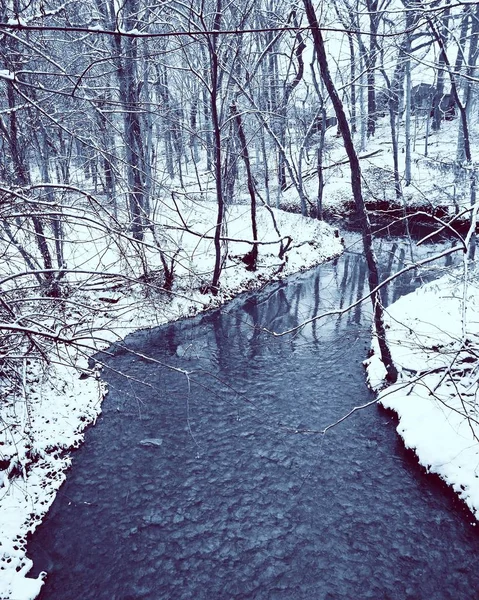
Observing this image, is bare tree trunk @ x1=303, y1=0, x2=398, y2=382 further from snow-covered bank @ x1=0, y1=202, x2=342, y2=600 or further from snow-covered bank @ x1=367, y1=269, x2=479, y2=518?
snow-covered bank @ x1=0, y1=202, x2=342, y2=600

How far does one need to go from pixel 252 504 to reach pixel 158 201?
8.95 meters

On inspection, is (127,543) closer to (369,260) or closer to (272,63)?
(369,260)

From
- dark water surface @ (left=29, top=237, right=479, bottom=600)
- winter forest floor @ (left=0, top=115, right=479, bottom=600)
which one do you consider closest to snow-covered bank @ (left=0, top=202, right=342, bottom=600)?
winter forest floor @ (left=0, top=115, right=479, bottom=600)

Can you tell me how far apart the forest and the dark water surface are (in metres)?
0.55

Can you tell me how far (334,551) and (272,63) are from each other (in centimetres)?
2707

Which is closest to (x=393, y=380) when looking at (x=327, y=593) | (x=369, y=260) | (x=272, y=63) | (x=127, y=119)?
(x=369, y=260)

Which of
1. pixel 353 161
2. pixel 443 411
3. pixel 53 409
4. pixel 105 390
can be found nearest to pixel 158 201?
pixel 105 390

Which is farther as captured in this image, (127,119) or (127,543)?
(127,119)

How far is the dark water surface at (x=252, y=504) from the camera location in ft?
17.1

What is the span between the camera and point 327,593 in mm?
5035

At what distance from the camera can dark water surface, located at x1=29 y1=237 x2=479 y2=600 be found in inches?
205

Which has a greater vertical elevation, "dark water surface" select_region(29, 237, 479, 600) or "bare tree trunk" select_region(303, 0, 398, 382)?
"bare tree trunk" select_region(303, 0, 398, 382)

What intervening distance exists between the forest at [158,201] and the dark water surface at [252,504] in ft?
1.80

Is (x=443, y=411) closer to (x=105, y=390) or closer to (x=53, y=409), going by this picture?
(x=105, y=390)
